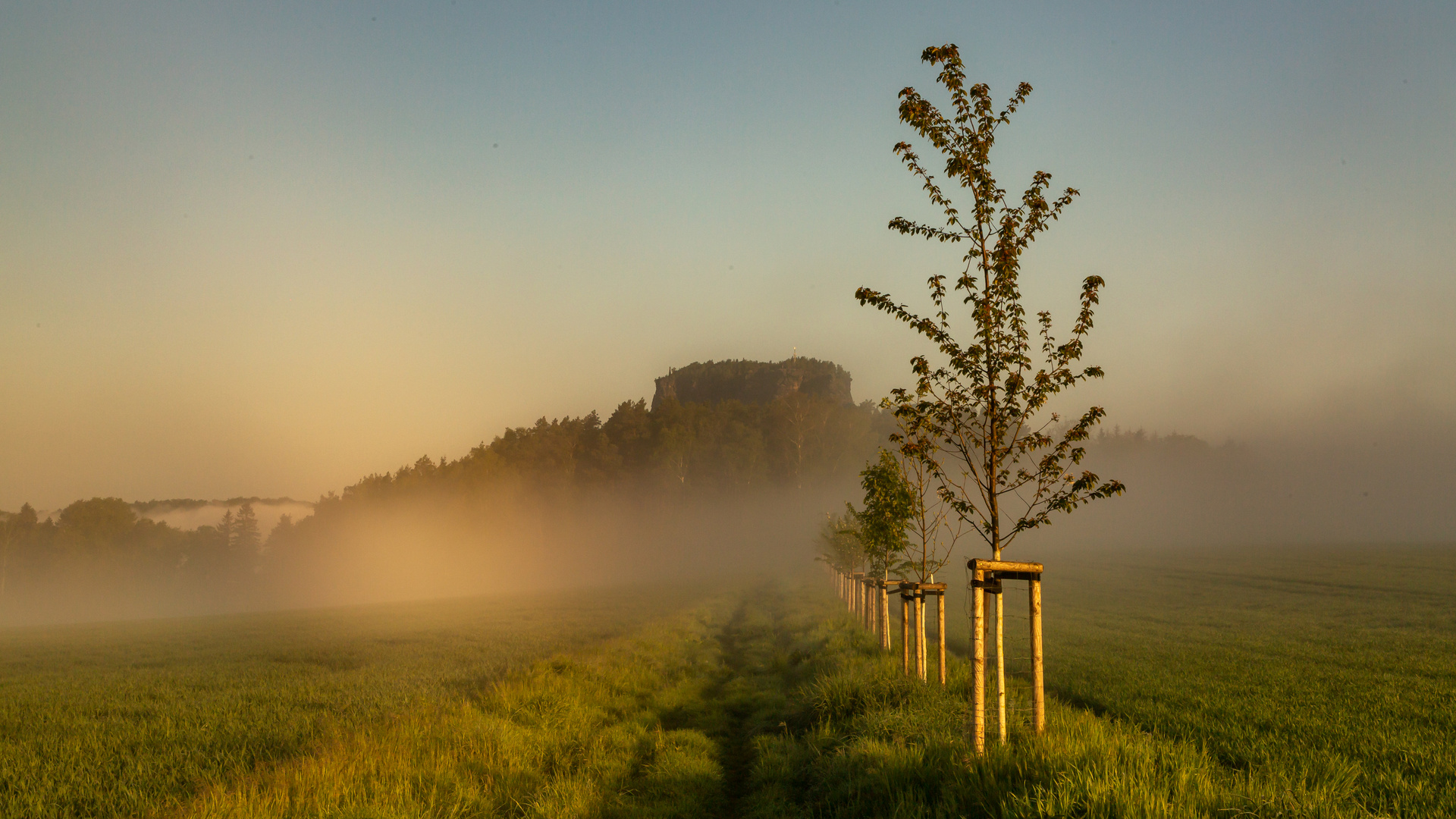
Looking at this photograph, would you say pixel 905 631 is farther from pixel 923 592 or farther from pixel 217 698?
pixel 217 698

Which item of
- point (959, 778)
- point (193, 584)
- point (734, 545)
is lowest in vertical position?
point (193, 584)

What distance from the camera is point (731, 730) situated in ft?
44.0

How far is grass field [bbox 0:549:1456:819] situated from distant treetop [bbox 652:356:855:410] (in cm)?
15676

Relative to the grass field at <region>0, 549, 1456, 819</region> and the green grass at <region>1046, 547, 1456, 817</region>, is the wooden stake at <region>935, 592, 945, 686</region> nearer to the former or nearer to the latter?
the grass field at <region>0, 549, 1456, 819</region>

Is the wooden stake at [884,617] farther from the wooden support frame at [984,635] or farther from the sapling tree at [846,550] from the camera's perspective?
the sapling tree at [846,550]

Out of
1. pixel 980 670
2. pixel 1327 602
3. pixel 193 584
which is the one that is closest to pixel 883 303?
pixel 980 670

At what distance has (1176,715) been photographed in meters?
12.1

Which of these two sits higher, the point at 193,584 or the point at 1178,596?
the point at 1178,596

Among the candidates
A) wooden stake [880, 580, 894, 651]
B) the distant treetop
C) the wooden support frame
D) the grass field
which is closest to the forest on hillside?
the distant treetop

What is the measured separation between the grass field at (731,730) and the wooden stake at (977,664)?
0.47m

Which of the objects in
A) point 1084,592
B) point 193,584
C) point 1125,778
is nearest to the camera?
point 1125,778

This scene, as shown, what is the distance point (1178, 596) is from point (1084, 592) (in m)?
6.21

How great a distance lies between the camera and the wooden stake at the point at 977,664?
789cm

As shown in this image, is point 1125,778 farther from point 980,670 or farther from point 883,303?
point 883,303
